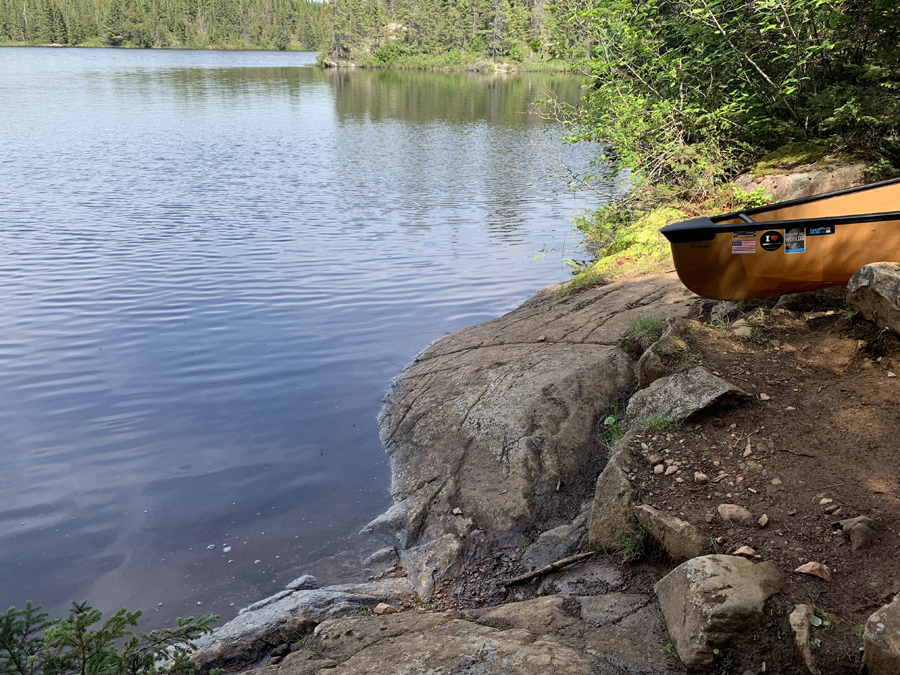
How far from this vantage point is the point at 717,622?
3.17m

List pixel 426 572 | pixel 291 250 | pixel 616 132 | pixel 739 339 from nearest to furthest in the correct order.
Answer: pixel 426 572 < pixel 739 339 < pixel 616 132 < pixel 291 250

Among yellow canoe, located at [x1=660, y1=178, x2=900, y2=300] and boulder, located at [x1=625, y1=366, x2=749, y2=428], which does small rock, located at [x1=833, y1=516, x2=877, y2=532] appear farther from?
yellow canoe, located at [x1=660, y1=178, x2=900, y2=300]

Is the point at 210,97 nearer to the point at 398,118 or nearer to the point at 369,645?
the point at 398,118

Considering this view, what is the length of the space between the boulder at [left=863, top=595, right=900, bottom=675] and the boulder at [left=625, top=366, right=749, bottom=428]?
230cm

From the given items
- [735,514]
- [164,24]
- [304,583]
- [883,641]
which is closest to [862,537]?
[735,514]

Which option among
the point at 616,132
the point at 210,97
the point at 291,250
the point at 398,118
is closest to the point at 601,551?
the point at 616,132

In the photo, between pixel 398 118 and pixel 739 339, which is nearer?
pixel 739 339

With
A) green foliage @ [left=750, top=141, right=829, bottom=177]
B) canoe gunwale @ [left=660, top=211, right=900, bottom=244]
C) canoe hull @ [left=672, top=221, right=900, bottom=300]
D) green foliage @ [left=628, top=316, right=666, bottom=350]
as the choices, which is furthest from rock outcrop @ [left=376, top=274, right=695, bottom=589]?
green foliage @ [left=750, top=141, right=829, bottom=177]

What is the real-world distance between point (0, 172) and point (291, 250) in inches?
454

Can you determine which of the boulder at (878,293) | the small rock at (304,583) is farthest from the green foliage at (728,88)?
the small rock at (304,583)

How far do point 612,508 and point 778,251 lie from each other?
321 cm

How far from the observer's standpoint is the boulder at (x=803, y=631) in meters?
2.93

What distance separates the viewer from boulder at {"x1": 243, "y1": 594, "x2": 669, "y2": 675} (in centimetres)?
329

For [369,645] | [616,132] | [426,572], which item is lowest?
[426,572]
